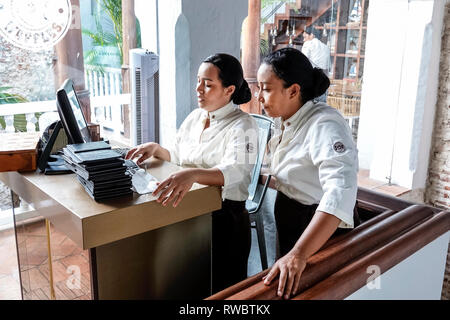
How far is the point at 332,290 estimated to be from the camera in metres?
1.15

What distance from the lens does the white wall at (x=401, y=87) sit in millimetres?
3688

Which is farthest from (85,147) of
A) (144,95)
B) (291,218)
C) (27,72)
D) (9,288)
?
(27,72)

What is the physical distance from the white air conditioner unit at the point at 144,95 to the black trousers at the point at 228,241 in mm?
1430

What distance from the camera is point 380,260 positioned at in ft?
4.28

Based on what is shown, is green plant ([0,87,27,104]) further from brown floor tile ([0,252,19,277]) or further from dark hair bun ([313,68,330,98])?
dark hair bun ([313,68,330,98])

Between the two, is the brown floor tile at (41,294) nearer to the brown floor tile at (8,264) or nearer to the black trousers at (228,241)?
the black trousers at (228,241)

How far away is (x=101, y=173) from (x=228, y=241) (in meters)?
0.71

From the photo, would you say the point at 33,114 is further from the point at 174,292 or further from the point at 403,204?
the point at 403,204

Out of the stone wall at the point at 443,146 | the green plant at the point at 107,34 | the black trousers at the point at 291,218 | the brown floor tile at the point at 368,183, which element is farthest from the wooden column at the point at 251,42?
the black trousers at the point at 291,218

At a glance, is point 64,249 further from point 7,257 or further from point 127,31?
point 127,31

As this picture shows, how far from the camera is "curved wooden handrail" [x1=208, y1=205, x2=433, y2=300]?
1.10 meters
